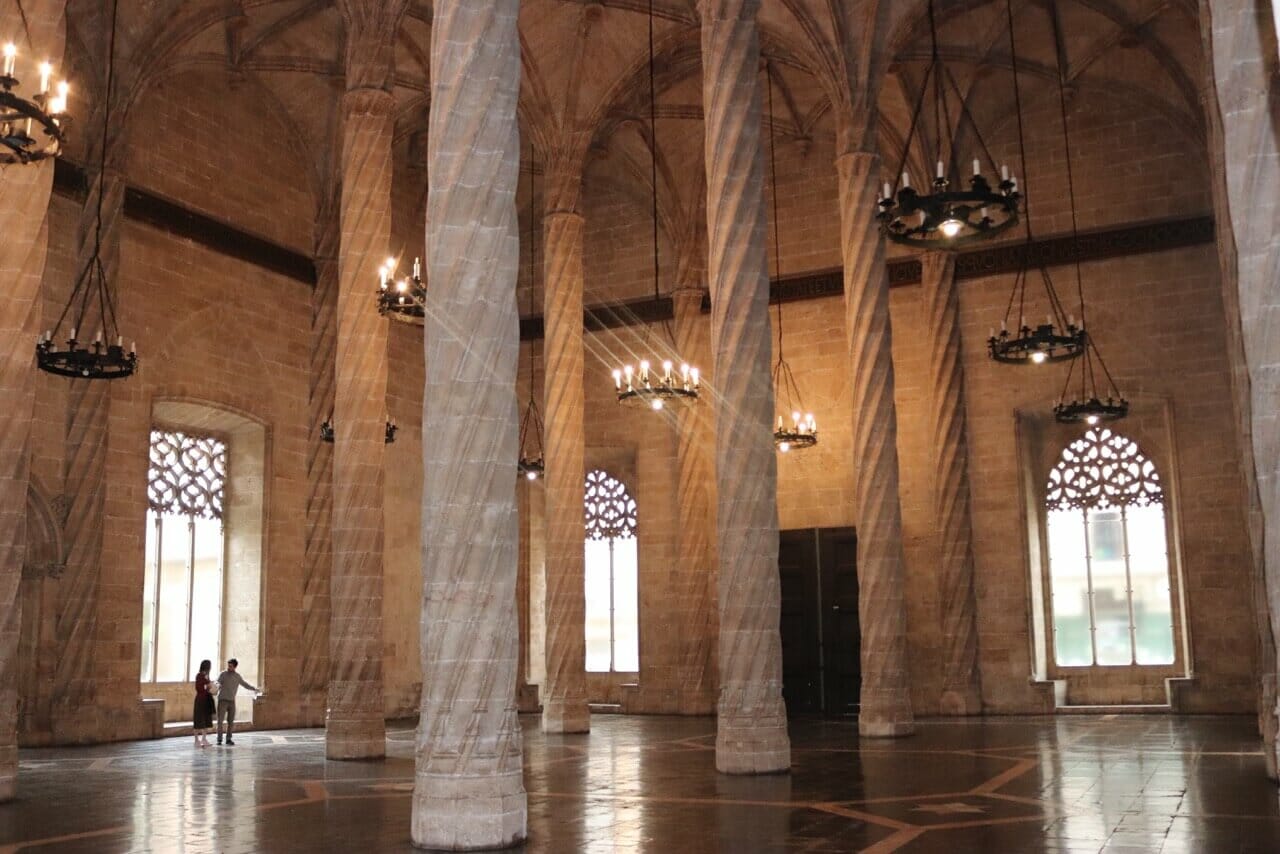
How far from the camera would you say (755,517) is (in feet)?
43.0

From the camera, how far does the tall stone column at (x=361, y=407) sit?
50.1 feet

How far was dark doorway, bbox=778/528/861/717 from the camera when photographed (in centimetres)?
2388

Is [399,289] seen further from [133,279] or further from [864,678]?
[864,678]

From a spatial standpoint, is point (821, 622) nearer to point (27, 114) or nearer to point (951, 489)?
point (951, 489)

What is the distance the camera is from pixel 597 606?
2677 cm

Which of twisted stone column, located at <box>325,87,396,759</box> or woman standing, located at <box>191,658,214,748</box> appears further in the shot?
woman standing, located at <box>191,658,214,748</box>

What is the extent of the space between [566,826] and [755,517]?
4829 millimetres

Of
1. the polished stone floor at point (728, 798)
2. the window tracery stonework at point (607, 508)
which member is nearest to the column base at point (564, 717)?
the polished stone floor at point (728, 798)

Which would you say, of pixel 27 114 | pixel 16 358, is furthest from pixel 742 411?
pixel 27 114

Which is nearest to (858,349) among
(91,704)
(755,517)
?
(755,517)

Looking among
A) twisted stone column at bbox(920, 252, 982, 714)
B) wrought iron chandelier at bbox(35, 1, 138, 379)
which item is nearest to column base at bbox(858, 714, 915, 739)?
twisted stone column at bbox(920, 252, 982, 714)

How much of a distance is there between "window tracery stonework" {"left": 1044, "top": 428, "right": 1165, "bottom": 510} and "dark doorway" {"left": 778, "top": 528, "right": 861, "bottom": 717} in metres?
4.02

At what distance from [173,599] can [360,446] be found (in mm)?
8304

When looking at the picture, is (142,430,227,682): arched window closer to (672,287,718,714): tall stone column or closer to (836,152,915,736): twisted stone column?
(672,287,718,714): tall stone column
